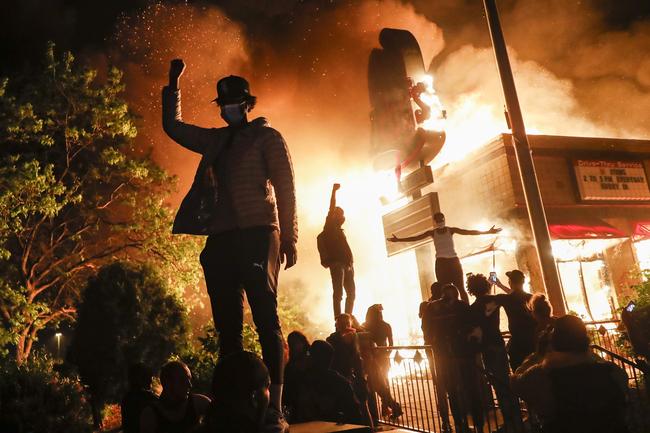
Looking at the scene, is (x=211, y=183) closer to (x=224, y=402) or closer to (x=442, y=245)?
(x=224, y=402)

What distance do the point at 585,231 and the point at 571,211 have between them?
150 cm

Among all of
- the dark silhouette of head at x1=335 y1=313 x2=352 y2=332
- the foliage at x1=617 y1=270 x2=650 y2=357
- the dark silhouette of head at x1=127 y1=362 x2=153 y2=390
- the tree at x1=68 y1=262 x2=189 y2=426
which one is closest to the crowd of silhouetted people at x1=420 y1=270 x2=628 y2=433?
the dark silhouette of head at x1=335 y1=313 x2=352 y2=332

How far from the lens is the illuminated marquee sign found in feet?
65.7

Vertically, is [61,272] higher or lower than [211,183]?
higher

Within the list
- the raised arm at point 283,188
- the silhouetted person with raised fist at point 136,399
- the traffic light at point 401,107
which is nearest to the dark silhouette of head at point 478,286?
the raised arm at point 283,188

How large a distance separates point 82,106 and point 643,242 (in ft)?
74.9

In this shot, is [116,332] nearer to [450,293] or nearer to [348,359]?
[348,359]

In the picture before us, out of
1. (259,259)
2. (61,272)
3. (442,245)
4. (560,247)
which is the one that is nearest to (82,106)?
(61,272)

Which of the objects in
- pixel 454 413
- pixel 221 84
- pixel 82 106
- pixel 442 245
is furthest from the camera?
pixel 82 106

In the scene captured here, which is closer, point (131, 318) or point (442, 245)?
point (442, 245)

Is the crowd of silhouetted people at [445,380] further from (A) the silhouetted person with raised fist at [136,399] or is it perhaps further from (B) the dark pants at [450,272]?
(B) the dark pants at [450,272]

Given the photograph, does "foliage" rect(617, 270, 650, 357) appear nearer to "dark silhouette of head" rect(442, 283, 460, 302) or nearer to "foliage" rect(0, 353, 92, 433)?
"dark silhouette of head" rect(442, 283, 460, 302)

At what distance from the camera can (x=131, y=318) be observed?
51.5 feet

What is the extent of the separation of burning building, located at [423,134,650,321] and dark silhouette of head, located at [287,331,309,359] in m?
13.7
